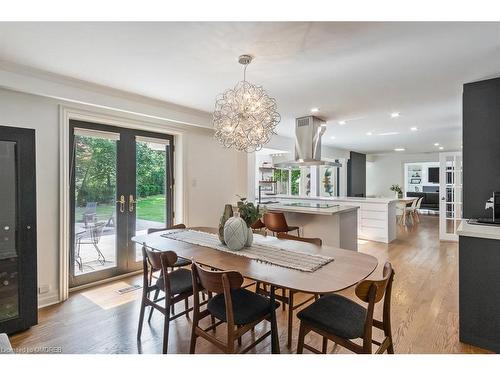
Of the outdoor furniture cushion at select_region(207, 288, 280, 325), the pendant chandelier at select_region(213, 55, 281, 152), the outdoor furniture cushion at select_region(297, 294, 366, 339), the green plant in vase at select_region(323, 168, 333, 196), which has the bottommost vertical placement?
the outdoor furniture cushion at select_region(207, 288, 280, 325)

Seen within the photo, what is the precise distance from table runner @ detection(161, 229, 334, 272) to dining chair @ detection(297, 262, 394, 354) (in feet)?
0.85

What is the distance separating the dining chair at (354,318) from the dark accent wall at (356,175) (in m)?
7.44

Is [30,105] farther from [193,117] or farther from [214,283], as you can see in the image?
[214,283]

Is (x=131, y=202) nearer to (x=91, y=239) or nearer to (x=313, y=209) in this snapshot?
(x=91, y=239)

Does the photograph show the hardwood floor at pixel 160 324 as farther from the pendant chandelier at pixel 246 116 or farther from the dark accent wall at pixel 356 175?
the dark accent wall at pixel 356 175

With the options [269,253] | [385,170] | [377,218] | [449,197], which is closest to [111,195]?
[269,253]

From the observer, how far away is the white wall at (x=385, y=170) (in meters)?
10.6

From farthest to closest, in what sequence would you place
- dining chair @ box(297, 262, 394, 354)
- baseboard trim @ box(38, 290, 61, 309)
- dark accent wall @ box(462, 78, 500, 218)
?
baseboard trim @ box(38, 290, 61, 309) → dark accent wall @ box(462, 78, 500, 218) → dining chair @ box(297, 262, 394, 354)

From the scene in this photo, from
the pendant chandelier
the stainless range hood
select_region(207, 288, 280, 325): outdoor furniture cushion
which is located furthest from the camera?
the stainless range hood

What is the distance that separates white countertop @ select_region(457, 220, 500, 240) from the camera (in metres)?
2.00

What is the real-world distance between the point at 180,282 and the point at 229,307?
2.69ft

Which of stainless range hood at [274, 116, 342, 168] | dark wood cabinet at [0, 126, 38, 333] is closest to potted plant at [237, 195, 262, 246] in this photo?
dark wood cabinet at [0, 126, 38, 333]

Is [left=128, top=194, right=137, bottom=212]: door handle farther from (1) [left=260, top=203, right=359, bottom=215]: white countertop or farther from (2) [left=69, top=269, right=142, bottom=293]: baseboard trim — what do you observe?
(1) [left=260, top=203, right=359, bottom=215]: white countertop

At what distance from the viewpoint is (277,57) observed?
224cm
